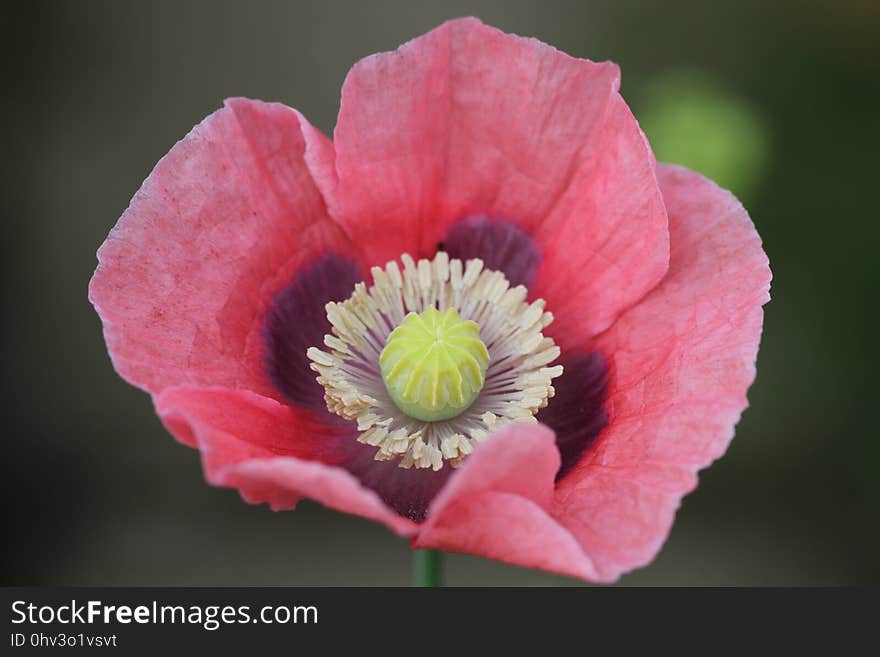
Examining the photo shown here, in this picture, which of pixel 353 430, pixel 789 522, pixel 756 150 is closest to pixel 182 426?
pixel 353 430

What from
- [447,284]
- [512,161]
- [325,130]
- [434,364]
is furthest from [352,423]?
[325,130]

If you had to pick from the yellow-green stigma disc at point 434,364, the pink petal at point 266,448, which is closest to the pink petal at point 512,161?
the yellow-green stigma disc at point 434,364

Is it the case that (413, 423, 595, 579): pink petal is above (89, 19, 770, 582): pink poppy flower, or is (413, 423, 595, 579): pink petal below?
below

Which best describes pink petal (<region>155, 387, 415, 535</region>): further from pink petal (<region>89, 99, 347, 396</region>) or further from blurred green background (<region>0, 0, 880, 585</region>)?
blurred green background (<region>0, 0, 880, 585</region>)

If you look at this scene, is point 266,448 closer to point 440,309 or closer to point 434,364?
point 434,364

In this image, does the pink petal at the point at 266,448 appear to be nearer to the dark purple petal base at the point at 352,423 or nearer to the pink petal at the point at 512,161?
the dark purple petal base at the point at 352,423

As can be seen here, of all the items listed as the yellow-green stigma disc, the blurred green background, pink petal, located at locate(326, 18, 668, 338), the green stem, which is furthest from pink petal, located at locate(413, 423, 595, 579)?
the blurred green background
